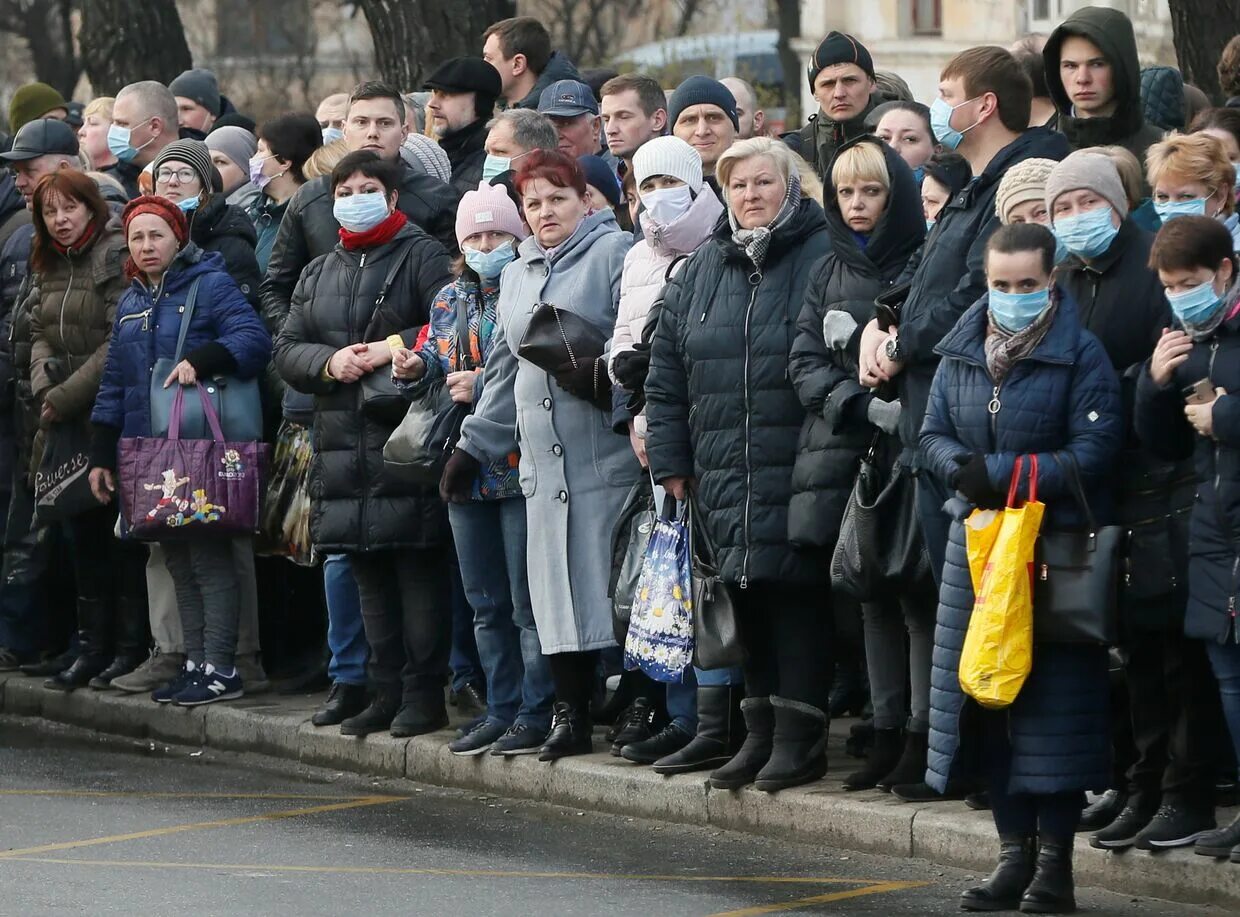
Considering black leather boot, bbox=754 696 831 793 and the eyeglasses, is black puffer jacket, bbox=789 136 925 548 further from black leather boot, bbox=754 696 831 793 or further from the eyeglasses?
the eyeglasses

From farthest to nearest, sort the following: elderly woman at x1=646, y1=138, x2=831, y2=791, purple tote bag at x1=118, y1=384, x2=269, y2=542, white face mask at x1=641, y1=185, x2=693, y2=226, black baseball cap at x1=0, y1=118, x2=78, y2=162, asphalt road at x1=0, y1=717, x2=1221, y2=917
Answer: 1. black baseball cap at x1=0, y1=118, x2=78, y2=162
2. purple tote bag at x1=118, y1=384, x2=269, y2=542
3. white face mask at x1=641, y1=185, x2=693, y2=226
4. elderly woman at x1=646, y1=138, x2=831, y2=791
5. asphalt road at x1=0, y1=717, x2=1221, y2=917

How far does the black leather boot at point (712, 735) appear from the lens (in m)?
9.38

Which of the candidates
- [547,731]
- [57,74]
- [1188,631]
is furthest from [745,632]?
[57,74]

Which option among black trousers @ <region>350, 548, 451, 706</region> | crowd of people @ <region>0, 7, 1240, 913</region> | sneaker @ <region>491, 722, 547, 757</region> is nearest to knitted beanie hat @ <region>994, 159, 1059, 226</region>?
crowd of people @ <region>0, 7, 1240, 913</region>

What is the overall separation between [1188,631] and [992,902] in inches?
37.9

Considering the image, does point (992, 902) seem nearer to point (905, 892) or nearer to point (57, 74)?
point (905, 892)

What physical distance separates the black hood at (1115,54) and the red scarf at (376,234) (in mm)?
2801

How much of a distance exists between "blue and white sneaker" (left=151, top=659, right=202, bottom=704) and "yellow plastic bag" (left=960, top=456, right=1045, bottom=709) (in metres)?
5.18

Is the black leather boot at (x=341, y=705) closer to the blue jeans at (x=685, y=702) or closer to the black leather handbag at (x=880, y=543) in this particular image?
the blue jeans at (x=685, y=702)

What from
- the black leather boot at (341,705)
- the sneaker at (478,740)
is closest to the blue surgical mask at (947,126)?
the sneaker at (478,740)

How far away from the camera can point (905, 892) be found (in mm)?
7887

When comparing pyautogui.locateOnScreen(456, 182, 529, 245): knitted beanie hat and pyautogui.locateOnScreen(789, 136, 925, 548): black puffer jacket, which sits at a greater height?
pyautogui.locateOnScreen(456, 182, 529, 245): knitted beanie hat

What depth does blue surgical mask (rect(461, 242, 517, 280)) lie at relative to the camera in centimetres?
1007

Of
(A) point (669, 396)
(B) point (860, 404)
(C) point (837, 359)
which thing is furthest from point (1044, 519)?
(A) point (669, 396)
